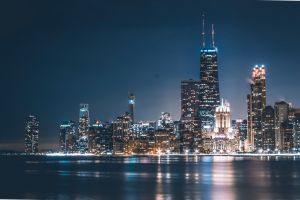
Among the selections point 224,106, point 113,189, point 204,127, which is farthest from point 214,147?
point 113,189

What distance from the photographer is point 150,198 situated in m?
16.1

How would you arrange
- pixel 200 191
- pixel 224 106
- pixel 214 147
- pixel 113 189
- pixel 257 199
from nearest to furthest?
pixel 257 199 < pixel 200 191 < pixel 113 189 < pixel 214 147 < pixel 224 106

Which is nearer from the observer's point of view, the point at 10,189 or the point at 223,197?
the point at 223,197

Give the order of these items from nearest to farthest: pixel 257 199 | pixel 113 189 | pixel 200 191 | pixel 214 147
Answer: pixel 257 199 → pixel 200 191 → pixel 113 189 → pixel 214 147

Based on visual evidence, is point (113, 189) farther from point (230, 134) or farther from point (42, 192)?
point (230, 134)

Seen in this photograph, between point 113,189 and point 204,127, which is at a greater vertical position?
point 204,127

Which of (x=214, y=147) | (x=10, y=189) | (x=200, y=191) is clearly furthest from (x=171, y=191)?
(x=214, y=147)

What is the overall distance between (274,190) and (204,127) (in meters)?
68.5

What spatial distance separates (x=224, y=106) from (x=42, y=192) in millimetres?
75104

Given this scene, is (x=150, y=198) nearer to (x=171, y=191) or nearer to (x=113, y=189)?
(x=171, y=191)

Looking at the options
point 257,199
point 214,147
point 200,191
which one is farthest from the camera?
point 214,147

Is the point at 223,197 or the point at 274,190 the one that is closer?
the point at 223,197

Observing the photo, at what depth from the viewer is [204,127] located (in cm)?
8694

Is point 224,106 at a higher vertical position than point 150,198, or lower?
higher
